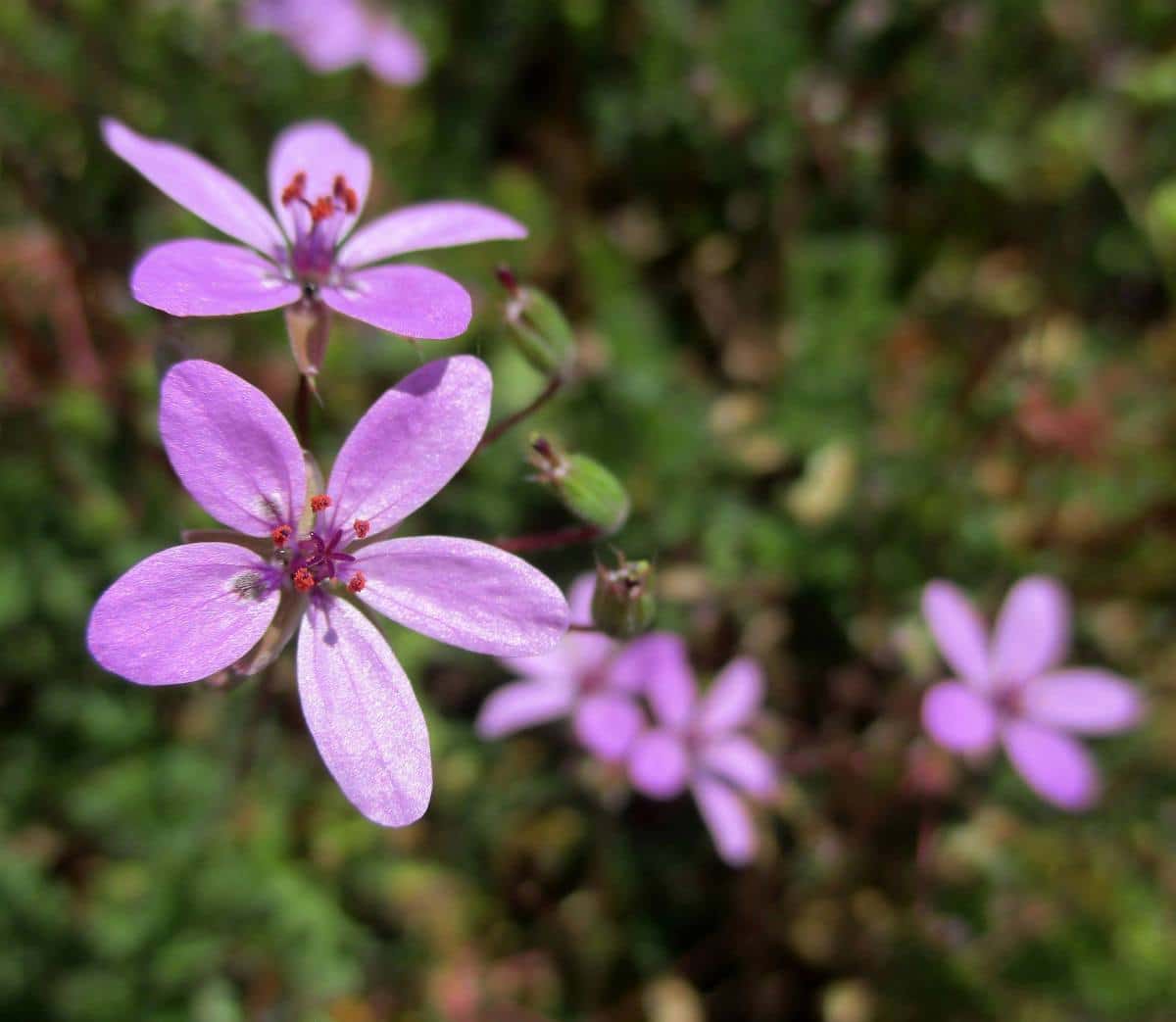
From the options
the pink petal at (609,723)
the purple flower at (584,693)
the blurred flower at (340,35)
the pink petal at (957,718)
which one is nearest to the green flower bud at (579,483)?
the purple flower at (584,693)

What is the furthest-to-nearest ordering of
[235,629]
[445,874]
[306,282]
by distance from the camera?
[445,874]
[306,282]
[235,629]

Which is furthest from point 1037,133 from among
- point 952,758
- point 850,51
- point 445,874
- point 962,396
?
point 445,874

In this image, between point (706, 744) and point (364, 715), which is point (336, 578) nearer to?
point (364, 715)

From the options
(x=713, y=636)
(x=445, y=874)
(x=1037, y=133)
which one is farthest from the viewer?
(x=1037, y=133)

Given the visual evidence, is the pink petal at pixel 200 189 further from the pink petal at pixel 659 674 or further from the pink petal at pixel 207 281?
the pink petal at pixel 659 674

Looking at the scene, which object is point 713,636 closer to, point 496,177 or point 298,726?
point 298,726

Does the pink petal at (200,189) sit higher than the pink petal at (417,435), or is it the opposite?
the pink petal at (200,189)
